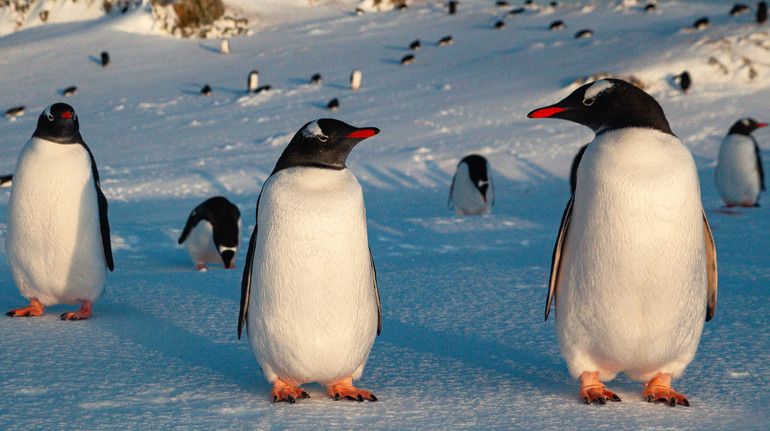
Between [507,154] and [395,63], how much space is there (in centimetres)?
901

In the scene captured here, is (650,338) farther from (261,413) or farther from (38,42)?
(38,42)

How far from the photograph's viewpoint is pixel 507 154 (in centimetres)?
1159

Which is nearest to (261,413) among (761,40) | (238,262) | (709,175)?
(238,262)

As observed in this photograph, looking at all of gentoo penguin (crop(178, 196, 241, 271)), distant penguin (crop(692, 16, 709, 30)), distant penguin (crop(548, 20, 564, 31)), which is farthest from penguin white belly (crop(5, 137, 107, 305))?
distant penguin (crop(548, 20, 564, 31))

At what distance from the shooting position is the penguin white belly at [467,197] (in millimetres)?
8086

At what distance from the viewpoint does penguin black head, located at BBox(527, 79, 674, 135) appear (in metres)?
2.39

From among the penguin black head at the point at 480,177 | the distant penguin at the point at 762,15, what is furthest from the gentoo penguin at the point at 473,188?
the distant penguin at the point at 762,15

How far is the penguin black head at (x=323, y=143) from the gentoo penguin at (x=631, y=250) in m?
0.55

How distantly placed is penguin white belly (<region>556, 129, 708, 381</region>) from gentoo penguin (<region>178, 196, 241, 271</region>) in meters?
3.44

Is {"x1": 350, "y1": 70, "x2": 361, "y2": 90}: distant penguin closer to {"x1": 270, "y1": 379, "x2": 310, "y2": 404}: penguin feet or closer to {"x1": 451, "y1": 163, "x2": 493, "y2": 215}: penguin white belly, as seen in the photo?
{"x1": 451, "y1": 163, "x2": 493, "y2": 215}: penguin white belly

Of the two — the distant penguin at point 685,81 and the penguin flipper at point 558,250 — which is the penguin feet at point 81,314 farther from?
the distant penguin at point 685,81

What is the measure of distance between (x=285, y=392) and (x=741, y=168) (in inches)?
259

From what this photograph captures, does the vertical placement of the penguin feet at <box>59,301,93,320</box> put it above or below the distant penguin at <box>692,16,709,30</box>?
below

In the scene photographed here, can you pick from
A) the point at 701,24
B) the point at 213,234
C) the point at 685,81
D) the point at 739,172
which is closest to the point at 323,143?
the point at 213,234
